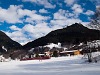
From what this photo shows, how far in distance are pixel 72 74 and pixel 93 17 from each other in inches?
547

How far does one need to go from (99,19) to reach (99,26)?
170cm

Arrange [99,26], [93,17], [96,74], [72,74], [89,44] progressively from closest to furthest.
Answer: [96,74]
[72,74]
[99,26]
[93,17]
[89,44]

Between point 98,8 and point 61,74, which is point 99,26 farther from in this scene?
point 61,74

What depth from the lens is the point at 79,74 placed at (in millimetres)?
18688

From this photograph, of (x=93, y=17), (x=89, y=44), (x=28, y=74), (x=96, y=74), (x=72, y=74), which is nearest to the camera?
(x=96, y=74)

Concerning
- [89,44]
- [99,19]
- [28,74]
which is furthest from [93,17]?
[28,74]

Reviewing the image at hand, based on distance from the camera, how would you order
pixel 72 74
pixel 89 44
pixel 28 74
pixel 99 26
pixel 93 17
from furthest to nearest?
pixel 89 44 < pixel 93 17 < pixel 99 26 < pixel 28 74 < pixel 72 74

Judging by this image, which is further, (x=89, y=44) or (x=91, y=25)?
(x=89, y=44)

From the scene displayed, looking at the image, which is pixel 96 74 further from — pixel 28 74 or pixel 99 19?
pixel 99 19

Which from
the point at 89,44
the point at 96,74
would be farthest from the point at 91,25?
the point at 96,74

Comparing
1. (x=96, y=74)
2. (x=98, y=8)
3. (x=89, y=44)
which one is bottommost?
(x=96, y=74)

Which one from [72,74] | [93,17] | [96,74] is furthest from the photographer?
[93,17]

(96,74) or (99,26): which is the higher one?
(99,26)

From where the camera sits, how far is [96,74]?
1784 cm
